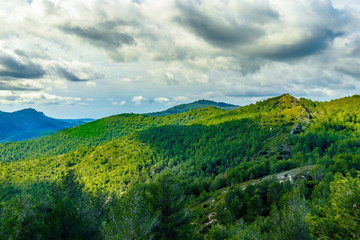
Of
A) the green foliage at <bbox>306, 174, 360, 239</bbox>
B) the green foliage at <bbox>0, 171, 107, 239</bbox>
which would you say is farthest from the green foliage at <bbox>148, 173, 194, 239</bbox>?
the green foliage at <bbox>306, 174, 360, 239</bbox>

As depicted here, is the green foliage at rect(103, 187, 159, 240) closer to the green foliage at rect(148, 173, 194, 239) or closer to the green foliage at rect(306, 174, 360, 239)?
the green foliage at rect(148, 173, 194, 239)

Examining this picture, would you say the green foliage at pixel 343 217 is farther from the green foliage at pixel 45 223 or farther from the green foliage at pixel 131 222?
the green foliage at pixel 45 223

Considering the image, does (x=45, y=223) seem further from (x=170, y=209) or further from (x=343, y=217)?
(x=343, y=217)

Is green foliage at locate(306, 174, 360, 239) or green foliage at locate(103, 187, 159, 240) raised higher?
green foliage at locate(306, 174, 360, 239)

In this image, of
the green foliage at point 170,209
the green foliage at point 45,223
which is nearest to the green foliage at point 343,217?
the green foliage at point 170,209

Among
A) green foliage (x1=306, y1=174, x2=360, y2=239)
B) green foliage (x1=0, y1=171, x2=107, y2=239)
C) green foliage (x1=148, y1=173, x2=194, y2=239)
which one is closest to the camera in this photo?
green foliage (x1=306, y1=174, x2=360, y2=239)

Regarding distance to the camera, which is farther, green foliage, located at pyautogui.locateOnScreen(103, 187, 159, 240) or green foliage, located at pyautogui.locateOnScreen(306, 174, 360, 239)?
green foliage, located at pyautogui.locateOnScreen(103, 187, 159, 240)

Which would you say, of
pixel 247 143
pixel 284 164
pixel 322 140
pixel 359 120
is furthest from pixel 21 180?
pixel 359 120

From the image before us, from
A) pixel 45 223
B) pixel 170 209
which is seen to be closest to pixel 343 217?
pixel 170 209

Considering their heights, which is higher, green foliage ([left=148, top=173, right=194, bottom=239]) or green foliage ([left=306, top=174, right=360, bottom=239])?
green foliage ([left=306, top=174, right=360, bottom=239])

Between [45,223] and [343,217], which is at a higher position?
[343,217]

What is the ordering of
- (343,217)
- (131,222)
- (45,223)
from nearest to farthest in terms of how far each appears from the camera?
(343,217)
(131,222)
(45,223)

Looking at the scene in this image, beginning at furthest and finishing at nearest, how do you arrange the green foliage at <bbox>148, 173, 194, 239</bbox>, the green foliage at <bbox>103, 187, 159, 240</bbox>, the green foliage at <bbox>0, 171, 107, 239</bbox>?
the green foliage at <bbox>148, 173, 194, 239</bbox> < the green foliage at <bbox>0, 171, 107, 239</bbox> < the green foliage at <bbox>103, 187, 159, 240</bbox>

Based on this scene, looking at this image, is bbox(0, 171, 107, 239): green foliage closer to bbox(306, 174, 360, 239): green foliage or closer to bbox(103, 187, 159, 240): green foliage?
bbox(103, 187, 159, 240): green foliage
